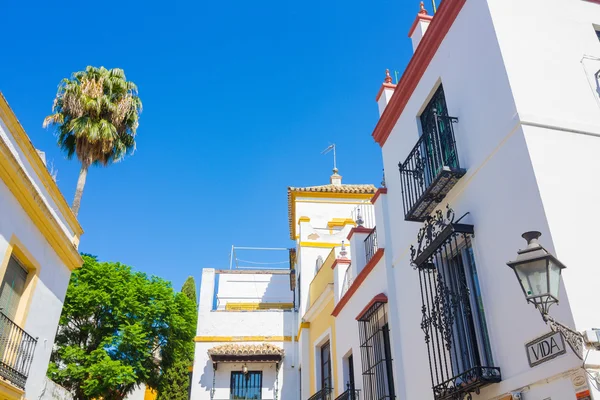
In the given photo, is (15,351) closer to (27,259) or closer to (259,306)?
(27,259)

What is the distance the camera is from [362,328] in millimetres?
9508

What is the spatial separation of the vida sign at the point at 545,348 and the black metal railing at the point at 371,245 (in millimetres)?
5295

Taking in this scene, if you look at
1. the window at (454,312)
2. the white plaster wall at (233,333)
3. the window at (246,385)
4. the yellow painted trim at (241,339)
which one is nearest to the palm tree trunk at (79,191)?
the white plaster wall at (233,333)

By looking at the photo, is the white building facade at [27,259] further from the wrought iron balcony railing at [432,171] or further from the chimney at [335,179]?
the chimney at [335,179]

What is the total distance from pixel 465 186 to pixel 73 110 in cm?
1484

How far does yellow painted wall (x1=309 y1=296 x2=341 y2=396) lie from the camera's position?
11825 mm

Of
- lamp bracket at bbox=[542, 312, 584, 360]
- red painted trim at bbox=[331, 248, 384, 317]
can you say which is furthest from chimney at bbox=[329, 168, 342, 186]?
lamp bracket at bbox=[542, 312, 584, 360]

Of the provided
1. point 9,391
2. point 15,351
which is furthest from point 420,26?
point 9,391

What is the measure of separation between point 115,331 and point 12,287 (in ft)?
37.3

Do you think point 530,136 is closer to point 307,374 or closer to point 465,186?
point 465,186

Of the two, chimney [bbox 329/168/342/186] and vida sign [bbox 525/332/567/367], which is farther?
chimney [bbox 329/168/342/186]

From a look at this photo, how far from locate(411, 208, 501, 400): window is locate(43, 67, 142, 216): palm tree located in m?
13.5

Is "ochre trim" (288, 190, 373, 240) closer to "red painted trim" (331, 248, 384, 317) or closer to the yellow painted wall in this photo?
the yellow painted wall

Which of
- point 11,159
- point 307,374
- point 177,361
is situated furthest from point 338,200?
point 11,159
